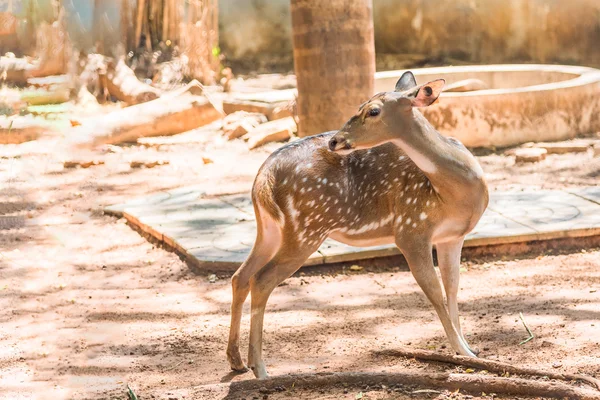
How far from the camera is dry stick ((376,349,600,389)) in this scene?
12.4ft

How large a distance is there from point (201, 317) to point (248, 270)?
121cm

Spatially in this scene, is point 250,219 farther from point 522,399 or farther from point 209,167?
point 522,399

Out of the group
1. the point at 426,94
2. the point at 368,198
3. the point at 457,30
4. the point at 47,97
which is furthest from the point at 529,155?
the point at 47,97

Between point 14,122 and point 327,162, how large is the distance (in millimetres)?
8558

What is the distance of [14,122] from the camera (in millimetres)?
12031

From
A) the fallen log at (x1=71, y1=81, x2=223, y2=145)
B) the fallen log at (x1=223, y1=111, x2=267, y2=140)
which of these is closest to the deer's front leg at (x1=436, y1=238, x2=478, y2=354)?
the fallen log at (x1=223, y1=111, x2=267, y2=140)

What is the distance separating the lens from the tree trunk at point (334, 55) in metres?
7.50

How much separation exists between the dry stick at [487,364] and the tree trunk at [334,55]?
342 cm

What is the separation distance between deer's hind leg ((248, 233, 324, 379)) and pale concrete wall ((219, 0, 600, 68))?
12463mm

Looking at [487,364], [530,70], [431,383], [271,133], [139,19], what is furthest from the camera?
[139,19]

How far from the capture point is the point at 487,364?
4.00 meters

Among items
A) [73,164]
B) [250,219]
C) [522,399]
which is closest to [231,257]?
[250,219]

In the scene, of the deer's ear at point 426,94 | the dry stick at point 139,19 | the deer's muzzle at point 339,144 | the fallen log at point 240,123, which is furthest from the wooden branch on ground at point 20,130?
the deer's ear at point 426,94

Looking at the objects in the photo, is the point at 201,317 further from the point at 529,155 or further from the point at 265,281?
the point at 529,155
